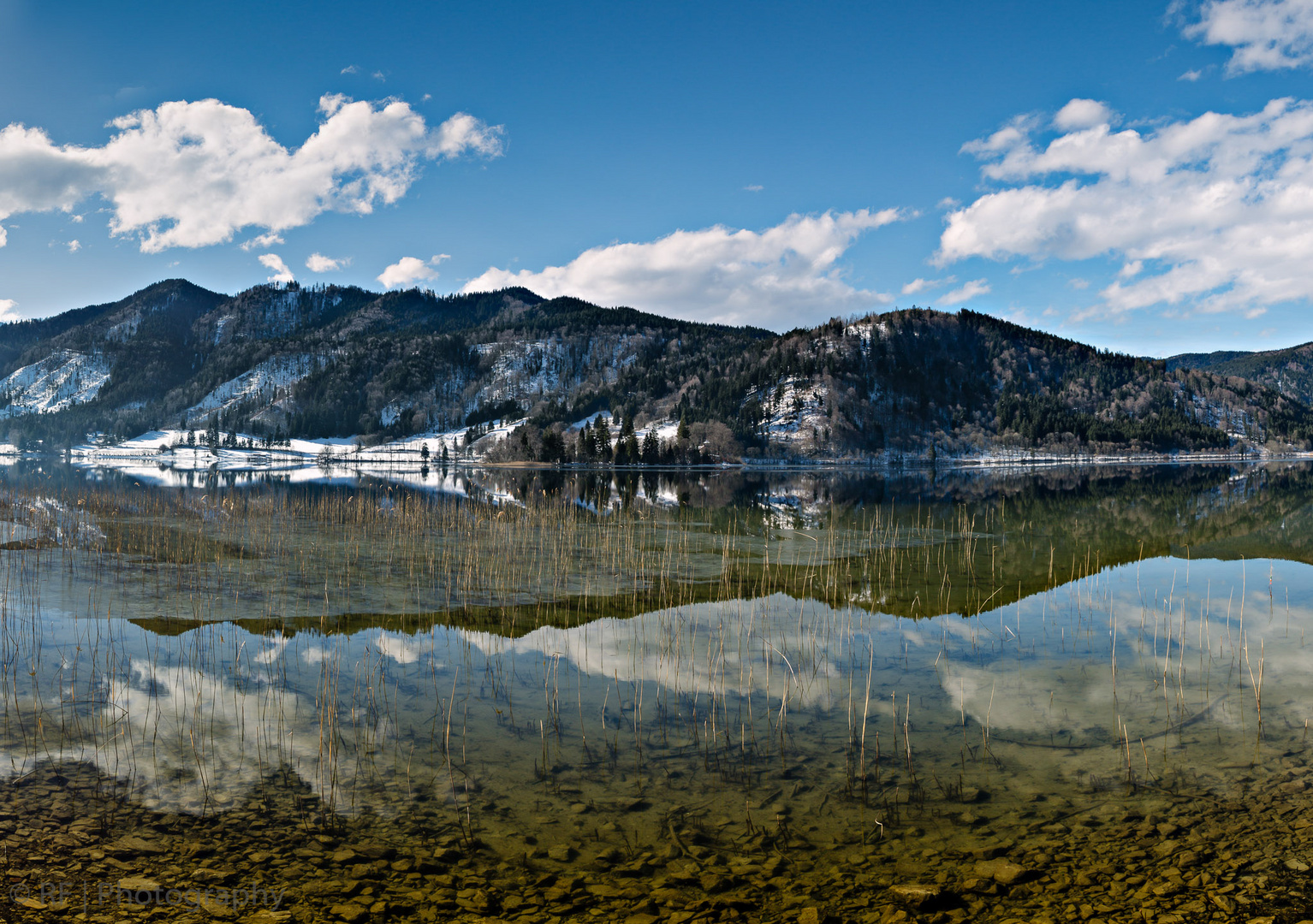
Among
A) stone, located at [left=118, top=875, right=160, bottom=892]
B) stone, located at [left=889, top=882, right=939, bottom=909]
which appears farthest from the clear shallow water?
stone, located at [left=118, top=875, right=160, bottom=892]

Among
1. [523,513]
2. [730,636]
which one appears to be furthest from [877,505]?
[730,636]

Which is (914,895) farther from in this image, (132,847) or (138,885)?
(132,847)

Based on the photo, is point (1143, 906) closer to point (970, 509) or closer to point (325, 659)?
point (325, 659)

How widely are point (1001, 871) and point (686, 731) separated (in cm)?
424

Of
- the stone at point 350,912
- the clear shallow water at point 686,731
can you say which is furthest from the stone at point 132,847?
the stone at point 350,912

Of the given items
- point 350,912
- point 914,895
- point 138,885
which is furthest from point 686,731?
point 138,885

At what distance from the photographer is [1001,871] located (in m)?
6.52

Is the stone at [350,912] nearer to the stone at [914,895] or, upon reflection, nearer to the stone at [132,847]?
the stone at [132,847]

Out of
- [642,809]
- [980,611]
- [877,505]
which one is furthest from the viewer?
[877,505]

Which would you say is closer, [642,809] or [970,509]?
[642,809]

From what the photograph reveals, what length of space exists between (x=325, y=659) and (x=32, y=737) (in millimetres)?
4156

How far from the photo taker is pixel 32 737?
30.1ft

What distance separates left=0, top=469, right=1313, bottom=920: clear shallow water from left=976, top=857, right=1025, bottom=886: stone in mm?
82

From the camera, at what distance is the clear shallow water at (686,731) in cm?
654
